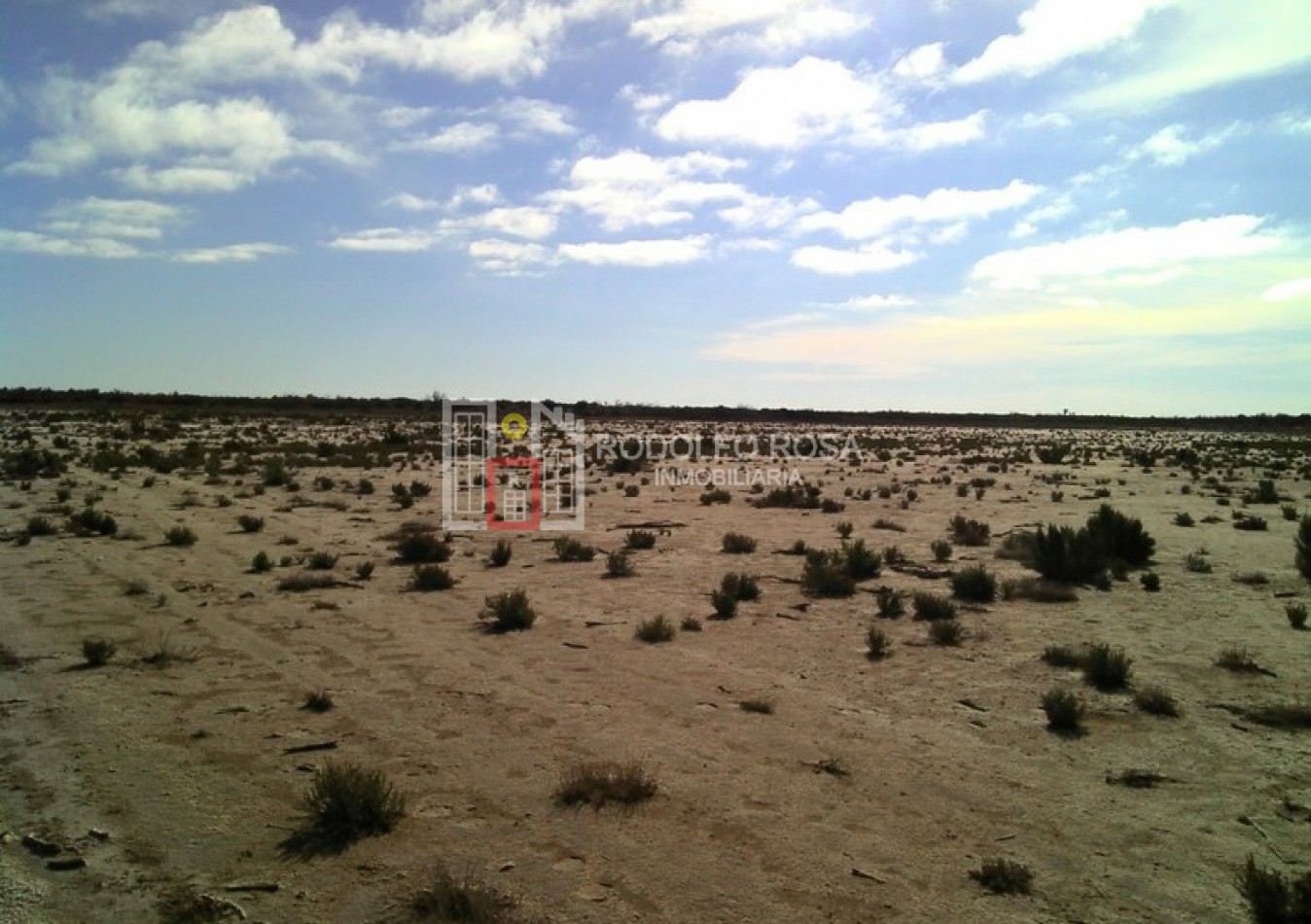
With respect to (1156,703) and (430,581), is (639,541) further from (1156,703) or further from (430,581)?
(1156,703)

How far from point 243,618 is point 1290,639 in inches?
506

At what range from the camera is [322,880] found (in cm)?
470

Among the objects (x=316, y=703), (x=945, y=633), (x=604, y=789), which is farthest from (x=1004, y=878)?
(x=316, y=703)

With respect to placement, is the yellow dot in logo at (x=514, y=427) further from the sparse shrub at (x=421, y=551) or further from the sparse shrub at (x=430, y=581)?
the sparse shrub at (x=430, y=581)

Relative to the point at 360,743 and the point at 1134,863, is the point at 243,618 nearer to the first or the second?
the point at 360,743

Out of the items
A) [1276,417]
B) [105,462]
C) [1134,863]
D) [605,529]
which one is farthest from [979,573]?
[1276,417]

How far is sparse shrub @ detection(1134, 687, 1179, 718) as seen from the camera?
A: 7.69 metres

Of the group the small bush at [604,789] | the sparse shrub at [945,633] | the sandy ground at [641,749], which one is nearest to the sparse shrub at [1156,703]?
the sandy ground at [641,749]

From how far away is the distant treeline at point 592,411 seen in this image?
255 ft

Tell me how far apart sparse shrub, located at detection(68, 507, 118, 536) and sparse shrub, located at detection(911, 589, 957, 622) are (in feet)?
48.6

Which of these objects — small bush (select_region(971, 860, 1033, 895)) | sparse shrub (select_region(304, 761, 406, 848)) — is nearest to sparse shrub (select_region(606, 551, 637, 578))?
sparse shrub (select_region(304, 761, 406, 848))

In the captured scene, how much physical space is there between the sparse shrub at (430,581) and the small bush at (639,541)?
4.67 metres

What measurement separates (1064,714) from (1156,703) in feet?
3.71

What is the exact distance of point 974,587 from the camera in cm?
1246
